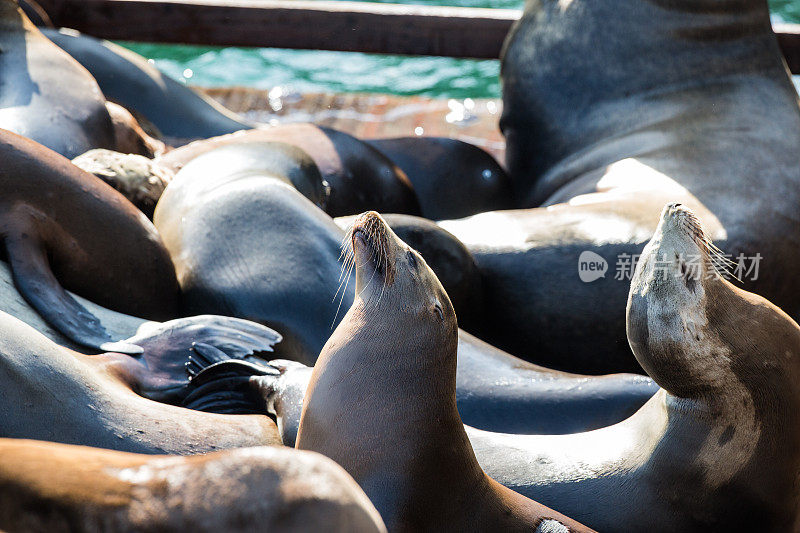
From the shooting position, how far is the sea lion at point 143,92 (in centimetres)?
499

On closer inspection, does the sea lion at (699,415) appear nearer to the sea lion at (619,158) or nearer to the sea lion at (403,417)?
the sea lion at (403,417)

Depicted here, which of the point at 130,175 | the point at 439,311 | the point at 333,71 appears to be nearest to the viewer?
the point at 439,311

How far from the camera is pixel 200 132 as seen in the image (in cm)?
510

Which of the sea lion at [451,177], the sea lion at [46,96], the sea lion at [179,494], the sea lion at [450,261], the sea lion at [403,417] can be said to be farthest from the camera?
the sea lion at [451,177]

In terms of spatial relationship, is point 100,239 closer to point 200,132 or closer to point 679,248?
point 679,248

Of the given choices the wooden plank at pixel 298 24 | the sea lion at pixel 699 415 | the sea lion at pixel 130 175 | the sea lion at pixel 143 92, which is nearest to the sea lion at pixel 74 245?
the sea lion at pixel 130 175

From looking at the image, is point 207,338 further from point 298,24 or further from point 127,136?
point 298,24

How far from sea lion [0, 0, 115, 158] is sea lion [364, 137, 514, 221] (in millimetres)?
1324

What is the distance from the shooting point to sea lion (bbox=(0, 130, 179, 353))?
2791mm

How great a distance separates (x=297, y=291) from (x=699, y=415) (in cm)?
133

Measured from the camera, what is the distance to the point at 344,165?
13.8ft

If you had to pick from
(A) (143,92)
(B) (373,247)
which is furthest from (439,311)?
(A) (143,92)

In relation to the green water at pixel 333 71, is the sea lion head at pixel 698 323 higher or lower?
higher

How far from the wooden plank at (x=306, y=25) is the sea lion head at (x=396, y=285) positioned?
4069 millimetres
